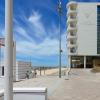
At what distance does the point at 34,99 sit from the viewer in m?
11.8

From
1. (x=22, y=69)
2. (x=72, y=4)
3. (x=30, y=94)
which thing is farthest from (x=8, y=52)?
(x=72, y=4)

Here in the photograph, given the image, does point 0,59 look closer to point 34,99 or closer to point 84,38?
point 34,99

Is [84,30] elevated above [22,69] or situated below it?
above

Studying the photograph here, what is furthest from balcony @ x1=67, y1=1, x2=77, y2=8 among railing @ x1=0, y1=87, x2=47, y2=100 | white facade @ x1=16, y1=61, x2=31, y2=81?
railing @ x1=0, y1=87, x2=47, y2=100

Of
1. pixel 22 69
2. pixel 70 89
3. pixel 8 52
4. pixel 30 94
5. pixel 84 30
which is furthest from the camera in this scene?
pixel 84 30

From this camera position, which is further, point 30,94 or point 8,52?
point 30,94

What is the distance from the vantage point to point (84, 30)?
93.8m

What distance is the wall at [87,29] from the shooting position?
306ft

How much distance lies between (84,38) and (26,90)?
268ft

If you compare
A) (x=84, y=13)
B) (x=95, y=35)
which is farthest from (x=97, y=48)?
(x=84, y=13)

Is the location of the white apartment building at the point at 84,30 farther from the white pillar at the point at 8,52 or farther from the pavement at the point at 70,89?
the white pillar at the point at 8,52

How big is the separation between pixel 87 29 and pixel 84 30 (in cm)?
82

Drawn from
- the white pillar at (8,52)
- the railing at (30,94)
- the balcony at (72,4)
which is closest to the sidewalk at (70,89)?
the railing at (30,94)

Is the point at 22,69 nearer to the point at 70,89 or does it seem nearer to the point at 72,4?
the point at 70,89
